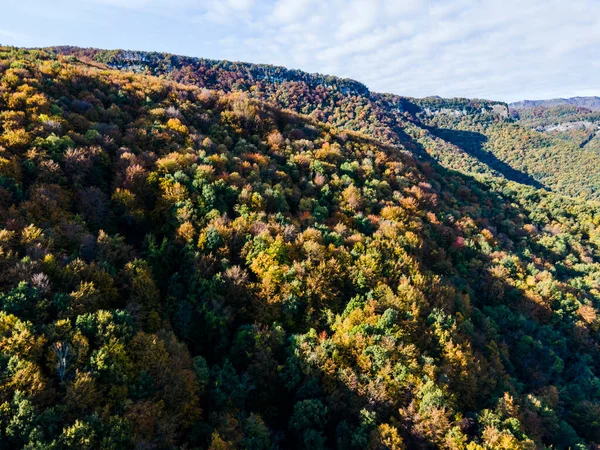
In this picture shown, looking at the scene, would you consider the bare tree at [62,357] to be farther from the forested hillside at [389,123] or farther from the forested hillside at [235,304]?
the forested hillside at [389,123]

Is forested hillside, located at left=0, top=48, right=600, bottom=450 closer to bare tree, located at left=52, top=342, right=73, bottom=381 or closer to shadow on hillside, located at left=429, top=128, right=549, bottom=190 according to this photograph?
bare tree, located at left=52, top=342, right=73, bottom=381

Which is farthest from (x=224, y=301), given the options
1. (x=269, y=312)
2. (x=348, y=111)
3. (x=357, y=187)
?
(x=348, y=111)

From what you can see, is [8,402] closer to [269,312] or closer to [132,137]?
[269,312]

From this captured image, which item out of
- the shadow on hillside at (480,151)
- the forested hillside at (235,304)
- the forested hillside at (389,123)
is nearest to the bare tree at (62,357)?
the forested hillside at (235,304)

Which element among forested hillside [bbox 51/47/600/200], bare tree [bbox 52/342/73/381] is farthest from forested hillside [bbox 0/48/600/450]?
forested hillside [bbox 51/47/600/200]

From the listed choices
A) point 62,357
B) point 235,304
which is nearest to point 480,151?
point 235,304
